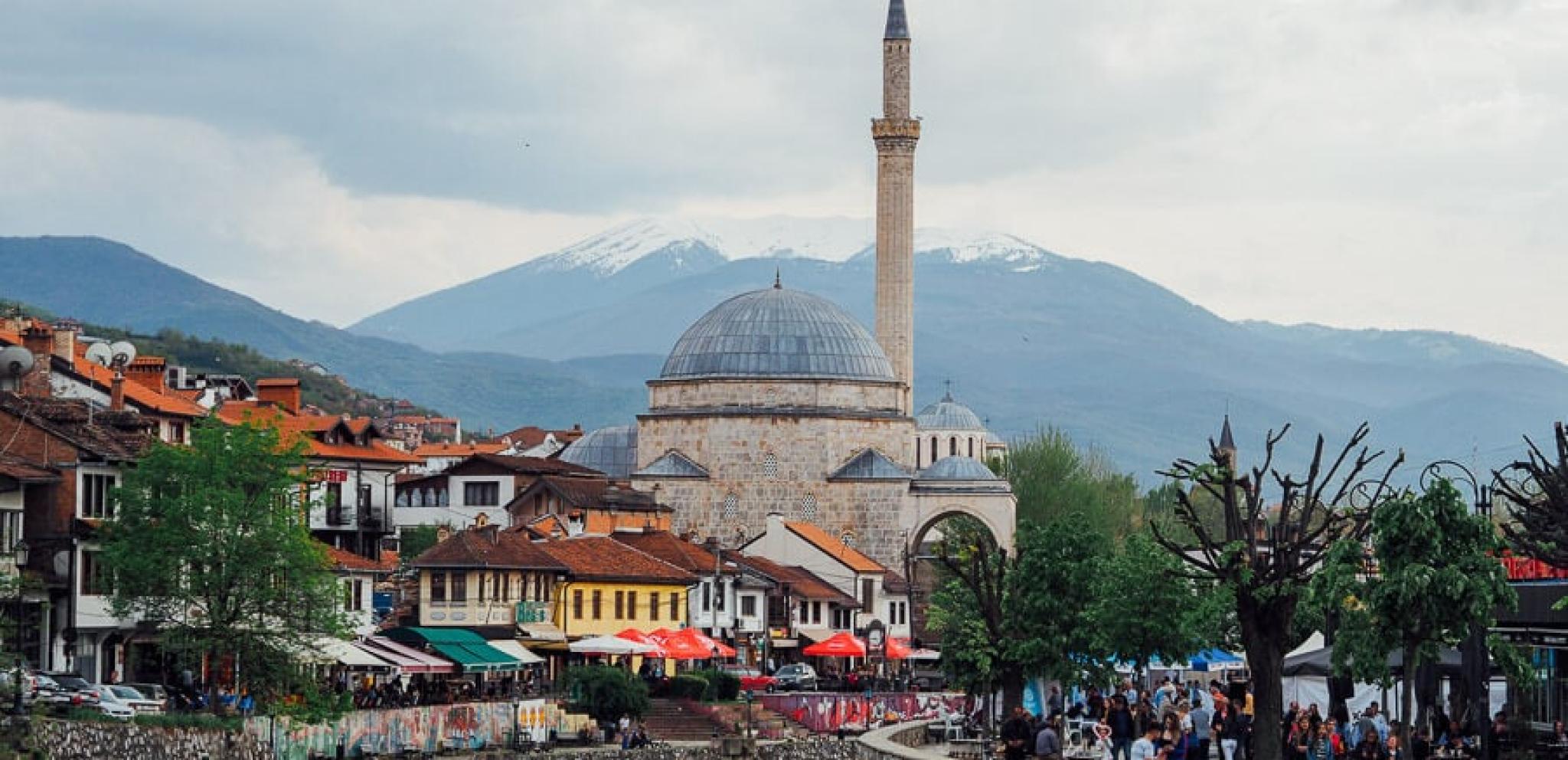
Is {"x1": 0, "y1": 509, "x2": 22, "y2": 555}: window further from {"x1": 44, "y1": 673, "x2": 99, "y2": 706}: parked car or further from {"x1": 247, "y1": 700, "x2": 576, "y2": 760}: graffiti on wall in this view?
{"x1": 247, "y1": 700, "x2": 576, "y2": 760}: graffiti on wall

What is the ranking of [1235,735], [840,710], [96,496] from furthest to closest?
[840,710], [96,496], [1235,735]

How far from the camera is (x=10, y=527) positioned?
44094 mm

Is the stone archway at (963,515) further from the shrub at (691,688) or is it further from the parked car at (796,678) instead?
the shrub at (691,688)

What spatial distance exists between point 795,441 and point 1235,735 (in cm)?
6784

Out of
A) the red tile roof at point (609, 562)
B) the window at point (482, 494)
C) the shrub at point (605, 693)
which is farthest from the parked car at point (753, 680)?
the window at point (482, 494)

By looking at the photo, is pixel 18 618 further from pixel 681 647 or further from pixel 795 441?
pixel 795 441

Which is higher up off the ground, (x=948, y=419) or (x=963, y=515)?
(x=948, y=419)

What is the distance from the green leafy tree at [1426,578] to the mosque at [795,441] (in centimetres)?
7049

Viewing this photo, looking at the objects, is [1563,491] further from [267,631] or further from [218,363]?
[218,363]

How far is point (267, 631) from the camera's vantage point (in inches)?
1727

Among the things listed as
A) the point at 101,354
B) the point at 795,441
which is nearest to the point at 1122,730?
the point at 101,354

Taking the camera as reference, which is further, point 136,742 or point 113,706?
point 113,706

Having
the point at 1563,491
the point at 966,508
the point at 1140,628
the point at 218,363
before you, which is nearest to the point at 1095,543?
the point at 1140,628

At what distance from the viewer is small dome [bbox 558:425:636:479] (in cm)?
11625
